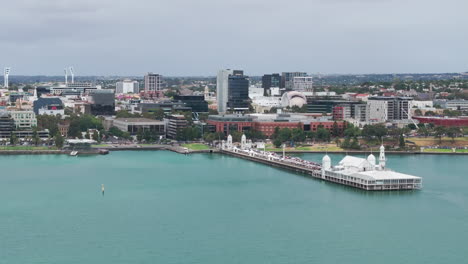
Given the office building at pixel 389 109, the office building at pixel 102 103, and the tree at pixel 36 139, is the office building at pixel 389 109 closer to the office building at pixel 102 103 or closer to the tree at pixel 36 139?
the office building at pixel 102 103

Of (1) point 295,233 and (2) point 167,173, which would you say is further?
(2) point 167,173

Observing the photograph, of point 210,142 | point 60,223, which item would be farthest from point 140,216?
point 210,142

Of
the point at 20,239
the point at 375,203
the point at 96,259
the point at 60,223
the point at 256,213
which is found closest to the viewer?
the point at 96,259

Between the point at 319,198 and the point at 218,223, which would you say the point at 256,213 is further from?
the point at 319,198

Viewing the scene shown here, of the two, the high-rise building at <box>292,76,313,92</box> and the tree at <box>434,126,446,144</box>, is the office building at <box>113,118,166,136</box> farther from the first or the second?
the high-rise building at <box>292,76,313,92</box>

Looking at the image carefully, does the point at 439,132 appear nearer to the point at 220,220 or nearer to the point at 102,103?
the point at 220,220

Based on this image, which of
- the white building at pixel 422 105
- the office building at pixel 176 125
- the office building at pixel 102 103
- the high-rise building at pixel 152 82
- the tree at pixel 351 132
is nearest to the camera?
the tree at pixel 351 132

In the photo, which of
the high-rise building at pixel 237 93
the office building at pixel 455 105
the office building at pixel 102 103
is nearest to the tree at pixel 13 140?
the office building at pixel 102 103
